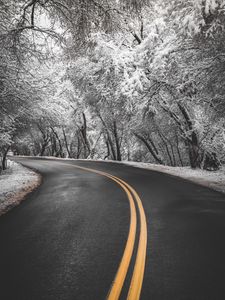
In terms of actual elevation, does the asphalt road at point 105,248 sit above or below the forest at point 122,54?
below

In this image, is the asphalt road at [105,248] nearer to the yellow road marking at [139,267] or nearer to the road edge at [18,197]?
the yellow road marking at [139,267]

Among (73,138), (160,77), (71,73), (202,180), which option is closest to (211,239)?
(202,180)

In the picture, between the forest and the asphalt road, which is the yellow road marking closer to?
the asphalt road

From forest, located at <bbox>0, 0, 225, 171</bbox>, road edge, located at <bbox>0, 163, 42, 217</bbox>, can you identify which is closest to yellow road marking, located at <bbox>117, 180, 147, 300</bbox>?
road edge, located at <bbox>0, 163, 42, 217</bbox>

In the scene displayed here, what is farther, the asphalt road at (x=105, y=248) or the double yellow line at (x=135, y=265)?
the asphalt road at (x=105, y=248)

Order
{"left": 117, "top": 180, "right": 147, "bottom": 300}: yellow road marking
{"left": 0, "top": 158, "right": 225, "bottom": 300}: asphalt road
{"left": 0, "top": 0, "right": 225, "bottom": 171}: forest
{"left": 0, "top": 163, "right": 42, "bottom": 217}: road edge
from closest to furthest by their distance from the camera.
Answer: {"left": 117, "top": 180, "right": 147, "bottom": 300}: yellow road marking < {"left": 0, "top": 158, "right": 225, "bottom": 300}: asphalt road < {"left": 0, "top": 0, "right": 225, "bottom": 171}: forest < {"left": 0, "top": 163, "right": 42, "bottom": 217}: road edge

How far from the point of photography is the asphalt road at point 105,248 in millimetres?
4281

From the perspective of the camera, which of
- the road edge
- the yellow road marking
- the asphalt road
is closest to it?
the yellow road marking

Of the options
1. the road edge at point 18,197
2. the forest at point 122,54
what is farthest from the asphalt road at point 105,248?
the forest at point 122,54

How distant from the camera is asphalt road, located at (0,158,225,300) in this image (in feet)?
14.0

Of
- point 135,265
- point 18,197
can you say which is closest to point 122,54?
point 18,197

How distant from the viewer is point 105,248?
581 cm

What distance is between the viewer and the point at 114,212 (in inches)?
334

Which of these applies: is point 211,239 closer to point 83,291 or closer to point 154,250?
point 154,250
